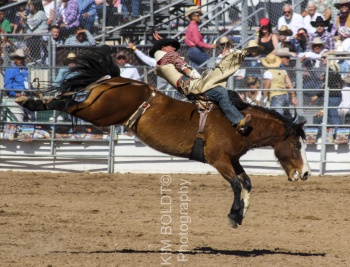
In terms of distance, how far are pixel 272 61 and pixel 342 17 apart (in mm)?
1797

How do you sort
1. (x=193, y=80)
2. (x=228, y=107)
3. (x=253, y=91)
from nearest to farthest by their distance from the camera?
(x=228, y=107), (x=193, y=80), (x=253, y=91)

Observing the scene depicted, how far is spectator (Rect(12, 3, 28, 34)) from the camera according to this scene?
16.1 m

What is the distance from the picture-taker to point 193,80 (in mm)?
8312

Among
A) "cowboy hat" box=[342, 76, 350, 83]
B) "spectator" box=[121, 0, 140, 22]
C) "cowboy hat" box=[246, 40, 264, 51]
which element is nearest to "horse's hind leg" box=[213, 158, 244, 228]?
"cowboy hat" box=[342, 76, 350, 83]

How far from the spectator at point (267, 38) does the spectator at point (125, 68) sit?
2.42 m

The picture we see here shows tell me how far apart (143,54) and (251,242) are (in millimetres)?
6696

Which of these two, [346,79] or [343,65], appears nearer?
[346,79]

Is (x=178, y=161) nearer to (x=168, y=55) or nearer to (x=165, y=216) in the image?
(x=165, y=216)

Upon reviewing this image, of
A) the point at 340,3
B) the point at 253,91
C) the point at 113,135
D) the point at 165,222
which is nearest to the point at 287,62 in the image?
the point at 253,91

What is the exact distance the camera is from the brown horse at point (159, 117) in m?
7.96

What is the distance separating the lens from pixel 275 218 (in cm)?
1012

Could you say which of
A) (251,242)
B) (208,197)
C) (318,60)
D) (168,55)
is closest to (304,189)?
(208,197)

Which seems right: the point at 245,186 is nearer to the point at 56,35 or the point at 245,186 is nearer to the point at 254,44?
the point at 254,44

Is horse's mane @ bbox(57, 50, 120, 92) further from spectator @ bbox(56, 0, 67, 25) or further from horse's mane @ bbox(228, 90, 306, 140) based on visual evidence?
spectator @ bbox(56, 0, 67, 25)
